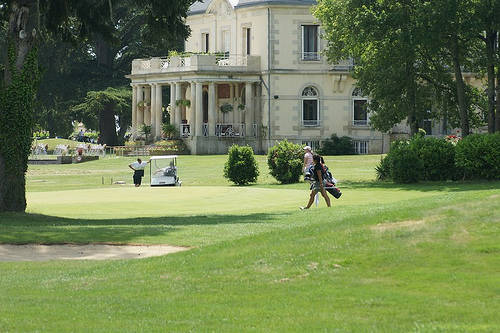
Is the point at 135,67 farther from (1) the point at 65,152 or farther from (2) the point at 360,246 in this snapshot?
(2) the point at 360,246

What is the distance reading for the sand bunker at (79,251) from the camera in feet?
62.1

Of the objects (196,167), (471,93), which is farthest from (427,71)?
(196,167)

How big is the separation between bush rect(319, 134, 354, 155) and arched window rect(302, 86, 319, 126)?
255 centimetres

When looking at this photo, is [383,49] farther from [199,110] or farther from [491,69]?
[199,110]

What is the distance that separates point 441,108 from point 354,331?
39844 millimetres

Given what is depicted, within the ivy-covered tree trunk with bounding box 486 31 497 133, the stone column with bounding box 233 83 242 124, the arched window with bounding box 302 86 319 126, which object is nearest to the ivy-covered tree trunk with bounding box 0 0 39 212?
the ivy-covered tree trunk with bounding box 486 31 497 133

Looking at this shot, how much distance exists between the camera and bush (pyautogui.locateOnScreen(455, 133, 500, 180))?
3778 centimetres

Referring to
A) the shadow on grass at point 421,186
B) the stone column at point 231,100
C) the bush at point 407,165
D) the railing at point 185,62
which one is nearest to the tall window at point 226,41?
the stone column at point 231,100

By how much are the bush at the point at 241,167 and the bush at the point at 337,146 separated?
22542mm

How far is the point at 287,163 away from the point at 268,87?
26.1m

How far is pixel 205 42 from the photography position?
7775cm

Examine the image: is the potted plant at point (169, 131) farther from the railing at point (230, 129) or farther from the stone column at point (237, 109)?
the stone column at point (237, 109)

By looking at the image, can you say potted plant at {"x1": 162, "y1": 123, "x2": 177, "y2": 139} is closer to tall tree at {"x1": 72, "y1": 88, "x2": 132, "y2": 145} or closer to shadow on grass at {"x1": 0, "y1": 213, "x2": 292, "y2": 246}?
tall tree at {"x1": 72, "y1": 88, "x2": 132, "y2": 145}

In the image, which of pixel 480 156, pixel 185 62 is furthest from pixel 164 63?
pixel 480 156
